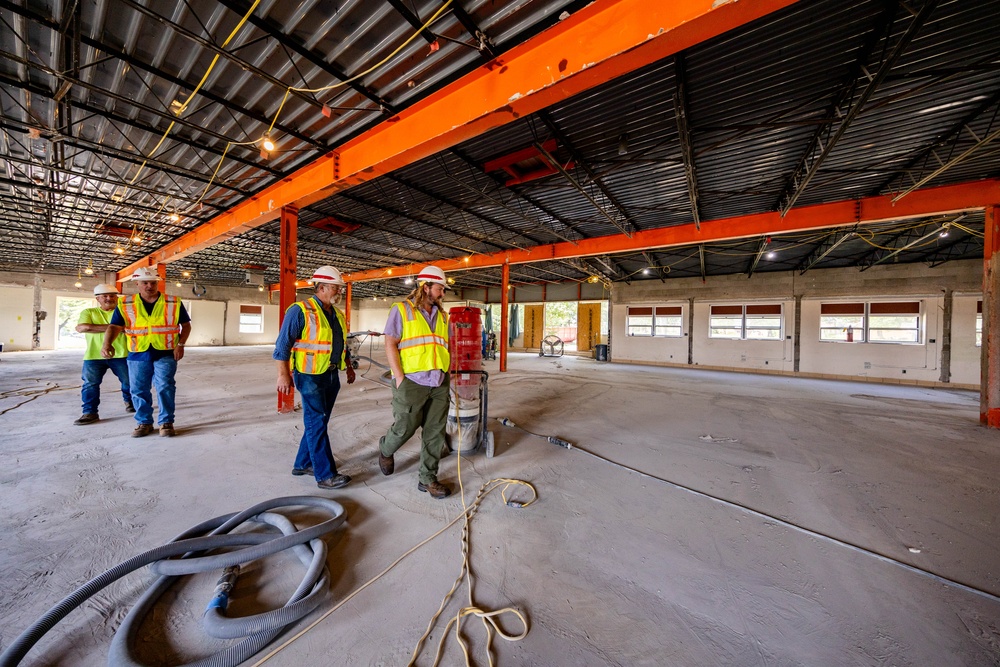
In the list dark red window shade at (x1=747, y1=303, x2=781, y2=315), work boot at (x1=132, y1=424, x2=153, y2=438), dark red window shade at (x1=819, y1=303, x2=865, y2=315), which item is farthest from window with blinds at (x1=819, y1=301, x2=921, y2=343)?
work boot at (x1=132, y1=424, x2=153, y2=438)

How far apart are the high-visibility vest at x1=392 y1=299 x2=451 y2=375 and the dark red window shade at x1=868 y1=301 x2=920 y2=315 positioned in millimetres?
14619

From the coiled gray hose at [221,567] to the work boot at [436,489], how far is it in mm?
691

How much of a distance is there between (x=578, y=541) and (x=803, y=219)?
8.23m

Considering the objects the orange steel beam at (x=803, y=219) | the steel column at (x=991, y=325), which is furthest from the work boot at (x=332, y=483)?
the steel column at (x=991, y=325)

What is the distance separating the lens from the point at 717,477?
128 inches

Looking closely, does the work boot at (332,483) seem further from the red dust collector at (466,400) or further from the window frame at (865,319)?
the window frame at (865,319)

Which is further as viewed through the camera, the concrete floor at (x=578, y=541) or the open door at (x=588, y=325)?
the open door at (x=588, y=325)

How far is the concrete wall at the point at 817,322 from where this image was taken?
9523 mm

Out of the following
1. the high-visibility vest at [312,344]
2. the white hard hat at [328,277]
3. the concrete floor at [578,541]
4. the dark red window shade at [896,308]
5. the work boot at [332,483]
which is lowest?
the concrete floor at [578,541]

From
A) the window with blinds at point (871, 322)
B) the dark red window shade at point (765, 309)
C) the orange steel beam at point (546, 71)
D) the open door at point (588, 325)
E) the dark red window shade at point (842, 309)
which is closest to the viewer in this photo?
the orange steel beam at point (546, 71)

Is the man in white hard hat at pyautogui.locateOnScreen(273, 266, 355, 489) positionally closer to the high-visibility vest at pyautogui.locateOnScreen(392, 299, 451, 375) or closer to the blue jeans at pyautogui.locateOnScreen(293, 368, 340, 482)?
the blue jeans at pyautogui.locateOnScreen(293, 368, 340, 482)

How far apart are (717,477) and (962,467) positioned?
2.97 meters

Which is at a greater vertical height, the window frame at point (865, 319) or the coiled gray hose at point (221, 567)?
the window frame at point (865, 319)

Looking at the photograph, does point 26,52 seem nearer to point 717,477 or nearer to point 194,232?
point 194,232
